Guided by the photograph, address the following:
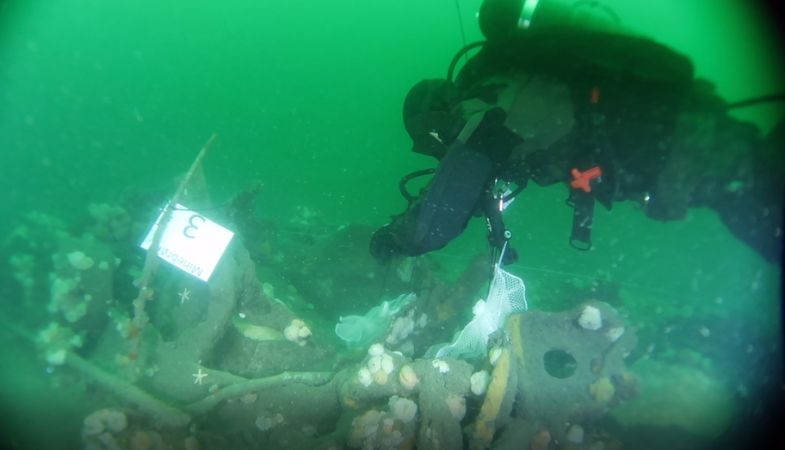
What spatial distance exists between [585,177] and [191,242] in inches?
165

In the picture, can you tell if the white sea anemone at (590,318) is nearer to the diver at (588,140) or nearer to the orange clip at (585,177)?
the diver at (588,140)

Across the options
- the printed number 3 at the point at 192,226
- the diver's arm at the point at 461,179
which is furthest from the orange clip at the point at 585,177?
the printed number 3 at the point at 192,226

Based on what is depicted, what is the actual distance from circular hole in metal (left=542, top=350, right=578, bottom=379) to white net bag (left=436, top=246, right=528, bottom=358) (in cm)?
58

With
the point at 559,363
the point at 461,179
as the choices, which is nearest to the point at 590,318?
the point at 559,363

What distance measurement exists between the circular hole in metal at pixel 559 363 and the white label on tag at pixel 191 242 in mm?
3860

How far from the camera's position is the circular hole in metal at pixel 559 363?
4.45 meters

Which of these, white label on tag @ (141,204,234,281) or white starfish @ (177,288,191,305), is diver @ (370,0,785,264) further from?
white starfish @ (177,288,191,305)

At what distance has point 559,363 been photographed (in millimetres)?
4508

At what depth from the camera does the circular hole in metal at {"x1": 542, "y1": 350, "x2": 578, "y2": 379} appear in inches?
175

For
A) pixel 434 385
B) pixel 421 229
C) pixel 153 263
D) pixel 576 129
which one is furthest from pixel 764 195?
pixel 153 263

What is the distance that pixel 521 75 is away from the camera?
402 cm

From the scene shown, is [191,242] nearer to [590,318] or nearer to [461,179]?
[461,179]

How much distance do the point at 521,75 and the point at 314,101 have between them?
8801cm

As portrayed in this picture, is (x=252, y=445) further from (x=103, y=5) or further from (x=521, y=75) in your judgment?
(x=103, y=5)
